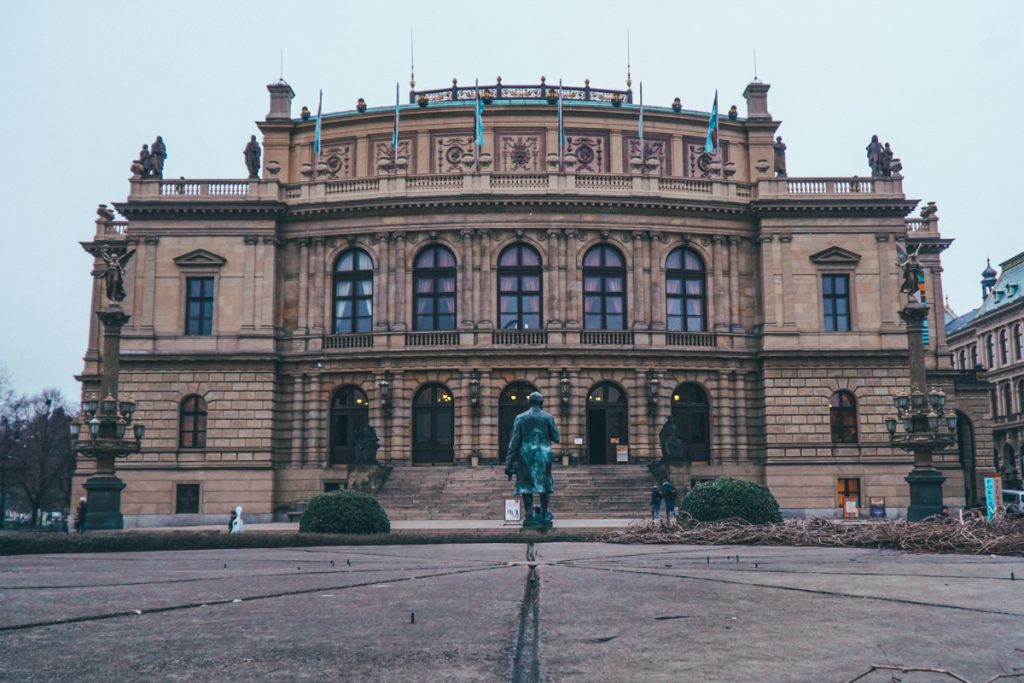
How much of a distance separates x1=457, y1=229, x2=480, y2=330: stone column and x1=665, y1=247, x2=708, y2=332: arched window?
9.34 m

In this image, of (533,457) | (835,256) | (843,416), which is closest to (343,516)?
(533,457)

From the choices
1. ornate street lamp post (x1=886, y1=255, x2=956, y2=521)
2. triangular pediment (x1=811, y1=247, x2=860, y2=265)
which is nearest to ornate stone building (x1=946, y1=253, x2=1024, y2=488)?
triangular pediment (x1=811, y1=247, x2=860, y2=265)

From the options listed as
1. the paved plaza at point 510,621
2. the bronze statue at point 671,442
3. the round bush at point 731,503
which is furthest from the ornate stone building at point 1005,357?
the paved plaza at point 510,621

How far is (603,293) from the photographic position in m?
43.8

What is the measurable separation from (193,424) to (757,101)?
34.6 meters

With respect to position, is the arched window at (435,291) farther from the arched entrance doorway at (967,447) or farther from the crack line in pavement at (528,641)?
the crack line in pavement at (528,641)

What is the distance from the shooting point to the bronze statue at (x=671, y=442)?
40125mm

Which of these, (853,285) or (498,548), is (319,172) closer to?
→ (853,285)

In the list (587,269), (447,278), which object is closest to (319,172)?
(447,278)

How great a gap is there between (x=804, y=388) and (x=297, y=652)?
40738 millimetres

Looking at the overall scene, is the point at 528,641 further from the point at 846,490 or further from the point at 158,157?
the point at 158,157

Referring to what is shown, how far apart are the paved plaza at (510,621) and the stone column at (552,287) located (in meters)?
31.2

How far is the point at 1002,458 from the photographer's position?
80938 millimetres

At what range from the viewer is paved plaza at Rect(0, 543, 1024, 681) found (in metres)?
5.24
